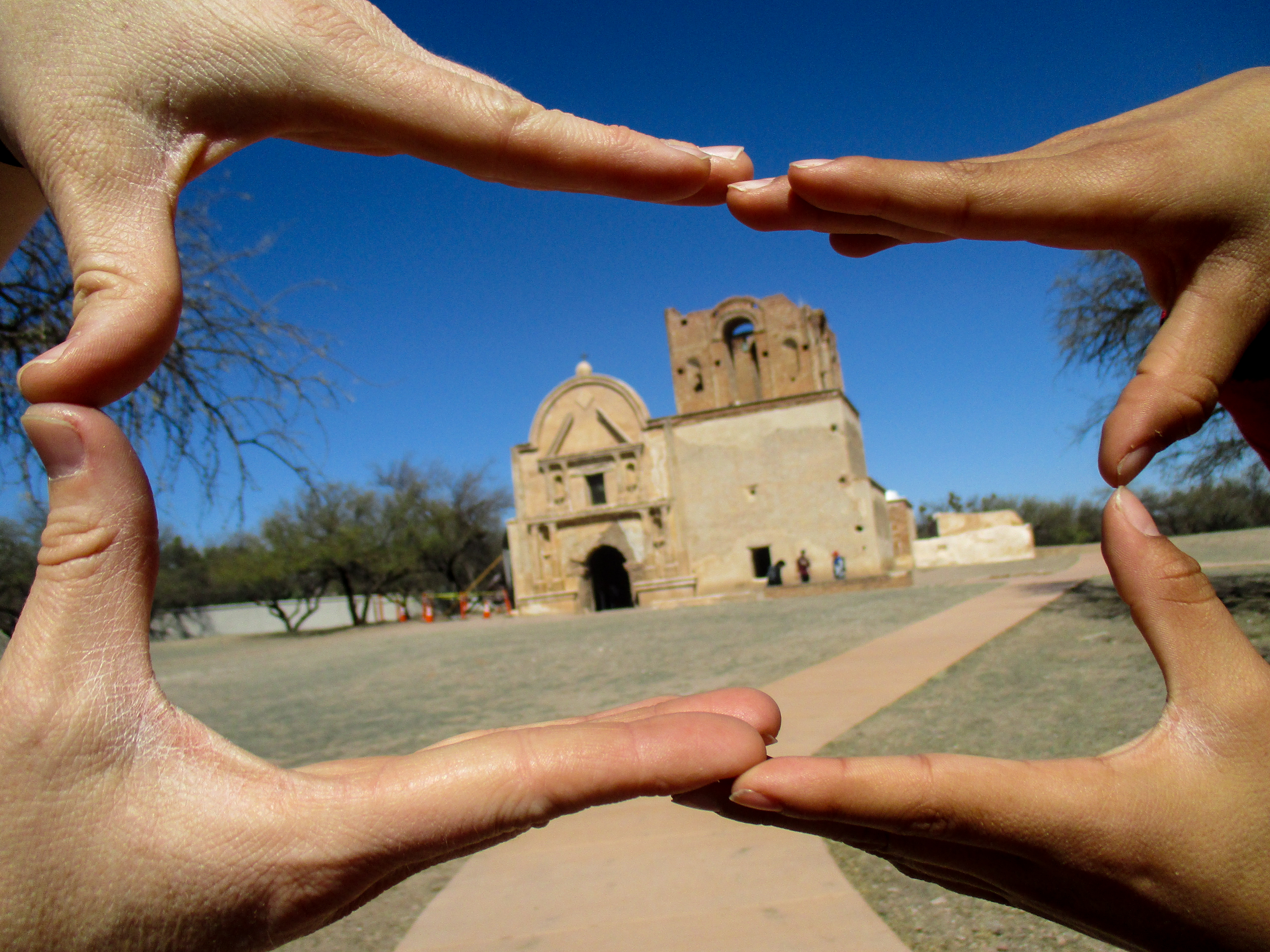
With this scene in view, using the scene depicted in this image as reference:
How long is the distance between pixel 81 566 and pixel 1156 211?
155cm

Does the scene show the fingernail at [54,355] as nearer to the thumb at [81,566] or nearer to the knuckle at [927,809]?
the thumb at [81,566]

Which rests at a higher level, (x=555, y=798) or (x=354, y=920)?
(x=555, y=798)

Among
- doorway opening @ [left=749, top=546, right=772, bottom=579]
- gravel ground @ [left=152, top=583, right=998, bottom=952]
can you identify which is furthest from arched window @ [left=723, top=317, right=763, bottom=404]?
gravel ground @ [left=152, top=583, right=998, bottom=952]

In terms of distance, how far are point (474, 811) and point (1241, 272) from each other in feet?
4.38

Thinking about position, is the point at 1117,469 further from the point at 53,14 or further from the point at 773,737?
the point at 53,14

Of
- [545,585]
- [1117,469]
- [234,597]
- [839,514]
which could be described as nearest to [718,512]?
[839,514]

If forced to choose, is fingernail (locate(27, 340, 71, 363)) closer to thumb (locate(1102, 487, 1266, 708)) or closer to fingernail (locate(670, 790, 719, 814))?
fingernail (locate(670, 790, 719, 814))

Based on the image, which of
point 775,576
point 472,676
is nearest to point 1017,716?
point 472,676

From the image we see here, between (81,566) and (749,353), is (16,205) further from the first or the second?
(749,353)

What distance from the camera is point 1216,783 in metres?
1.02

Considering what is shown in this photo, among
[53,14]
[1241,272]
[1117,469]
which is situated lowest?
[1117,469]

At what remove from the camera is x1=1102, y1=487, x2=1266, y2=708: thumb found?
3.34ft

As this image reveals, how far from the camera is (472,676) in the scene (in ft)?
29.6

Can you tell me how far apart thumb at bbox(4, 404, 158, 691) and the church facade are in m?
→ 21.2
